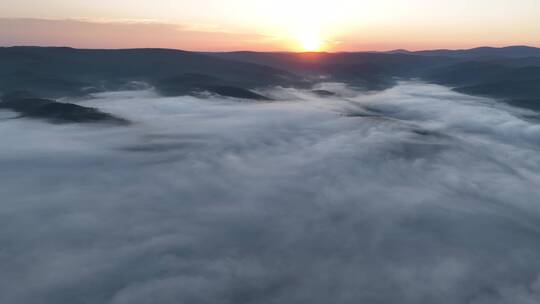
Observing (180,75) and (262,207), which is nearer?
(262,207)

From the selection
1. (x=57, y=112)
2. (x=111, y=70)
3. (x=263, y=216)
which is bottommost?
(x=263, y=216)

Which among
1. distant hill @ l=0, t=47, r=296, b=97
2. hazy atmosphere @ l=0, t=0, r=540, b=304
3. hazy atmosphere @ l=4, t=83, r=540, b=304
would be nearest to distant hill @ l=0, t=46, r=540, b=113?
distant hill @ l=0, t=47, r=296, b=97

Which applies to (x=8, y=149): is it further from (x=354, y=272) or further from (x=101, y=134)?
(x=354, y=272)

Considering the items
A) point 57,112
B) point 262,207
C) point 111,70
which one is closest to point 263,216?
point 262,207

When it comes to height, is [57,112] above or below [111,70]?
below

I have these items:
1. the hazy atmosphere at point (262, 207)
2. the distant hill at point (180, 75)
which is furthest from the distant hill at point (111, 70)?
the hazy atmosphere at point (262, 207)

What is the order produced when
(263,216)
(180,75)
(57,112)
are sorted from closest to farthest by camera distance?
1. (263,216)
2. (57,112)
3. (180,75)

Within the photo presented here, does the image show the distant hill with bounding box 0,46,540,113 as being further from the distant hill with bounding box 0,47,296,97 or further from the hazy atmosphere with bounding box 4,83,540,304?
the hazy atmosphere with bounding box 4,83,540,304

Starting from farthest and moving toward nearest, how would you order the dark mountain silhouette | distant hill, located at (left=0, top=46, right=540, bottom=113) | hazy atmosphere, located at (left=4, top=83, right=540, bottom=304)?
distant hill, located at (left=0, top=46, right=540, bottom=113), the dark mountain silhouette, hazy atmosphere, located at (left=4, top=83, right=540, bottom=304)

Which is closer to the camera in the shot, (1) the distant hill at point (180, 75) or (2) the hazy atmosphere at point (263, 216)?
(2) the hazy atmosphere at point (263, 216)

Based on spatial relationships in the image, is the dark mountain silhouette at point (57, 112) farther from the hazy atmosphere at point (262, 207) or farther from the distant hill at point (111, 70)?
the distant hill at point (111, 70)

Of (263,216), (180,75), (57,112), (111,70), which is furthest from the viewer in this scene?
(111,70)

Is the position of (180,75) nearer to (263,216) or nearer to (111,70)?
(111,70)
